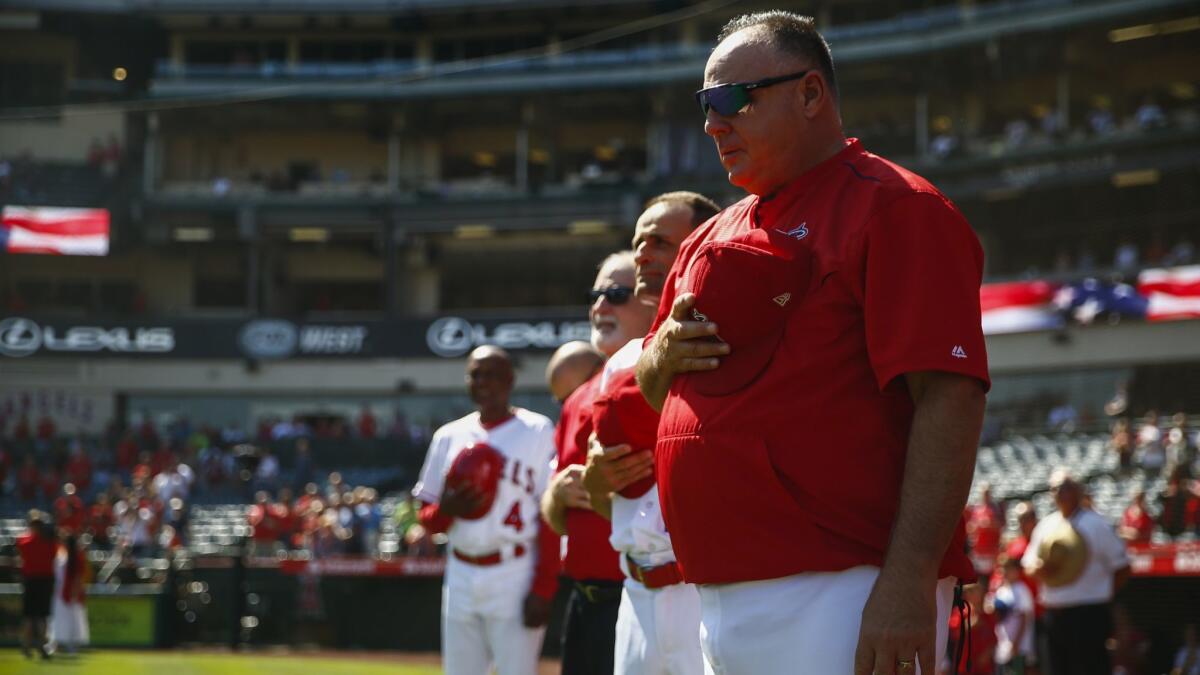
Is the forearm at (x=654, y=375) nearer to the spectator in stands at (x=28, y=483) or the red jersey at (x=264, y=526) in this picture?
the red jersey at (x=264, y=526)

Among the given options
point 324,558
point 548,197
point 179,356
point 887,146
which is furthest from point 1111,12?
point 179,356

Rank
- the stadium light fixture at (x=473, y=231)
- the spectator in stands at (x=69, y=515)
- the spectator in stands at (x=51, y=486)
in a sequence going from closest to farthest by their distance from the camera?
the spectator in stands at (x=69, y=515)
the spectator in stands at (x=51, y=486)
the stadium light fixture at (x=473, y=231)

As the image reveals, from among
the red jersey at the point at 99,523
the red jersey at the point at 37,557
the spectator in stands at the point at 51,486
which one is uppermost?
the red jersey at the point at 37,557

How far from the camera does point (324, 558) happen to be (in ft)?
65.1

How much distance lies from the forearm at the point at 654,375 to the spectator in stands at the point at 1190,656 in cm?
1094

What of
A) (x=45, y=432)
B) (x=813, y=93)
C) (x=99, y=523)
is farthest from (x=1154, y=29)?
(x=813, y=93)

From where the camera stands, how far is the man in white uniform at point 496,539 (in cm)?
661

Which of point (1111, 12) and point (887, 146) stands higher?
point (1111, 12)

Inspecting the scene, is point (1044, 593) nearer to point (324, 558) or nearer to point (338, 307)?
point (324, 558)

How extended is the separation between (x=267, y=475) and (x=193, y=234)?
14377mm

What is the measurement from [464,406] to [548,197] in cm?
667

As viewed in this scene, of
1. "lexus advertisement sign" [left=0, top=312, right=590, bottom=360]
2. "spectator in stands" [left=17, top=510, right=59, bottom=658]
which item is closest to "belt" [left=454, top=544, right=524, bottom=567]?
"spectator in stands" [left=17, top=510, right=59, bottom=658]

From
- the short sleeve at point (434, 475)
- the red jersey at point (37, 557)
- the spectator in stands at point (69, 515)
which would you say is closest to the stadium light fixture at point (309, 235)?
the spectator in stands at point (69, 515)

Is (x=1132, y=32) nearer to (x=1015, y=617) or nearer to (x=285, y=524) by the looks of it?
(x=285, y=524)
